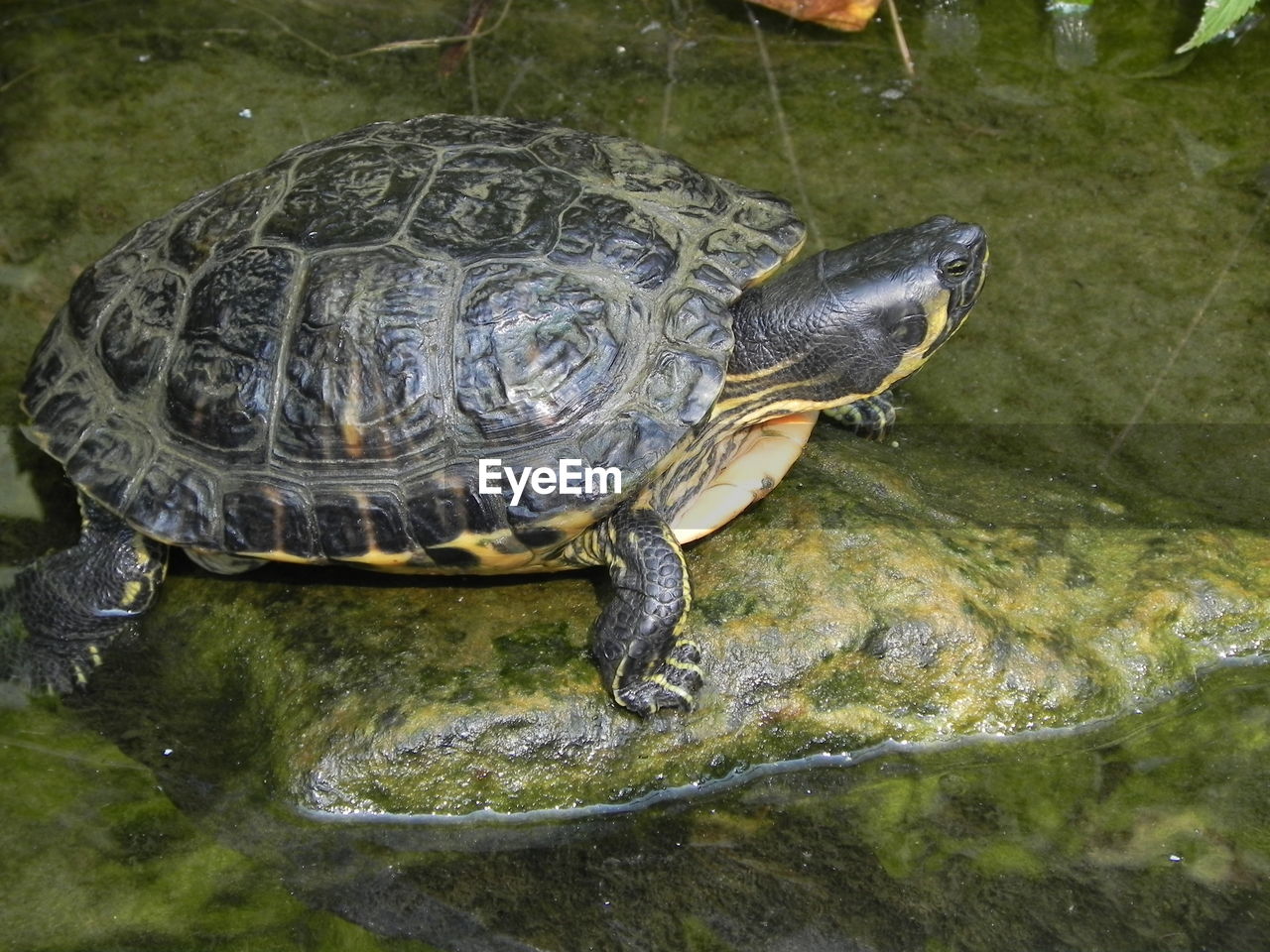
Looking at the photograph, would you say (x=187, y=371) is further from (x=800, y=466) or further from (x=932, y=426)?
(x=932, y=426)

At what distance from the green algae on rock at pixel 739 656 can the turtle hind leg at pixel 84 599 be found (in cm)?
17

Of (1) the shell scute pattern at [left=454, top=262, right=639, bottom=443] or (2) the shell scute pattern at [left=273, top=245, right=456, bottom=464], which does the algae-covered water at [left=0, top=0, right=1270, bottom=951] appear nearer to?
(2) the shell scute pattern at [left=273, top=245, right=456, bottom=464]

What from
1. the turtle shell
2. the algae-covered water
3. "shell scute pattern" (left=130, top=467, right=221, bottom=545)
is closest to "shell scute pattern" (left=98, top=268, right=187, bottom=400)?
the turtle shell

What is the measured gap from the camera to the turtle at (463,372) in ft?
14.2

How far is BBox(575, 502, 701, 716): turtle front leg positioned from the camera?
4234 mm

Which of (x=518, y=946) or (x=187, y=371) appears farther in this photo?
(x=187, y=371)

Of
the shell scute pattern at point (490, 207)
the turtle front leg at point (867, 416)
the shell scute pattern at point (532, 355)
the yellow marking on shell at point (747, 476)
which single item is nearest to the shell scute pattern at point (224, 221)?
the shell scute pattern at point (490, 207)

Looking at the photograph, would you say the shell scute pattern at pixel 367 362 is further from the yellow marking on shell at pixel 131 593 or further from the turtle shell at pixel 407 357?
the yellow marking on shell at pixel 131 593

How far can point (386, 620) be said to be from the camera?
184 inches

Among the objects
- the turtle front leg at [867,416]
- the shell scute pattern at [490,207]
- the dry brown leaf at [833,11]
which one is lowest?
the turtle front leg at [867,416]

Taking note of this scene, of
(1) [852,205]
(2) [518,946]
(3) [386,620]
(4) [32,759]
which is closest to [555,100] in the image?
(1) [852,205]

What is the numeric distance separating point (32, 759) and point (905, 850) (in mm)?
3257

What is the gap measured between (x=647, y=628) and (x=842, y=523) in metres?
0.98

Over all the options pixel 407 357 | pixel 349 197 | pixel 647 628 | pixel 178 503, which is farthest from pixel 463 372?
pixel 178 503
